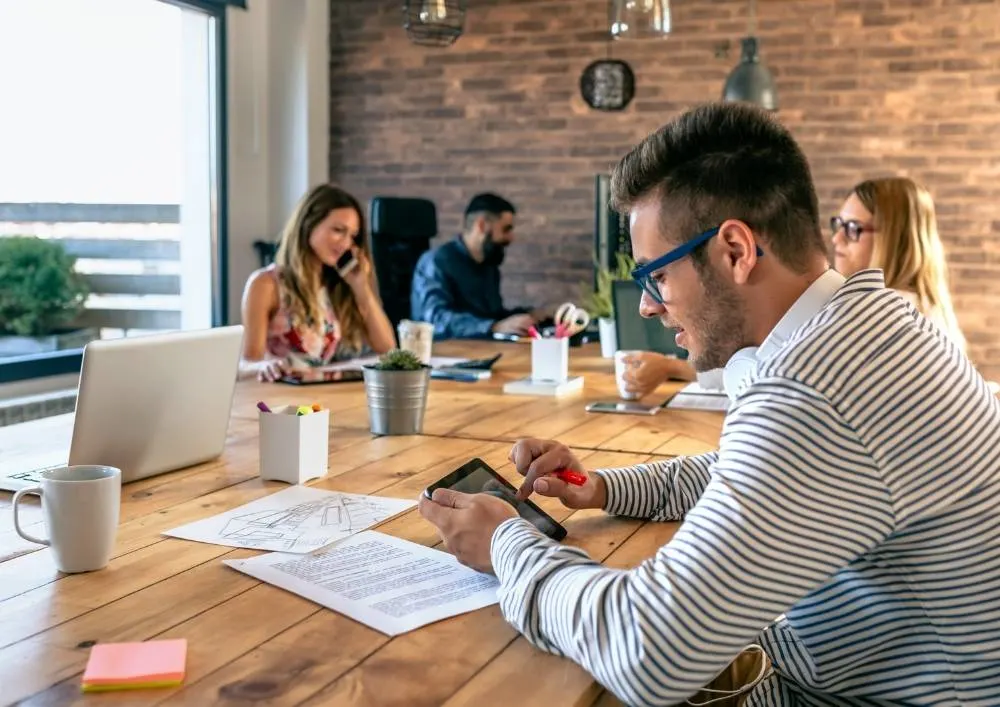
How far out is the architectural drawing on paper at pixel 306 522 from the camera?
1.44 metres

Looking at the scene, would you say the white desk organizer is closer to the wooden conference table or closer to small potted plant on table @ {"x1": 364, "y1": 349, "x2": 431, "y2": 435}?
small potted plant on table @ {"x1": 364, "y1": 349, "x2": 431, "y2": 435}

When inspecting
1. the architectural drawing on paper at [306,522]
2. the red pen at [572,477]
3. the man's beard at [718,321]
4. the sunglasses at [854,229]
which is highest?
the sunglasses at [854,229]

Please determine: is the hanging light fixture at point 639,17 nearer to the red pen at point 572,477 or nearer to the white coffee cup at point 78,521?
the red pen at point 572,477

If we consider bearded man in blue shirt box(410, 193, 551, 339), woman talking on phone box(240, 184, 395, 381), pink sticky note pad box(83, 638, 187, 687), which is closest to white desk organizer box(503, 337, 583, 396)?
woman talking on phone box(240, 184, 395, 381)

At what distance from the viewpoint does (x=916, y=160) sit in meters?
5.59

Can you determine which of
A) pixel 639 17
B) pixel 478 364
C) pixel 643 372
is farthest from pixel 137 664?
pixel 639 17

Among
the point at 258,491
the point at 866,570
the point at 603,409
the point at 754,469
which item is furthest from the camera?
the point at 603,409

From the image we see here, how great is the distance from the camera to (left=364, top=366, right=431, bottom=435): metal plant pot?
2160mm

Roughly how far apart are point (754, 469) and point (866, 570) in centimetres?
22

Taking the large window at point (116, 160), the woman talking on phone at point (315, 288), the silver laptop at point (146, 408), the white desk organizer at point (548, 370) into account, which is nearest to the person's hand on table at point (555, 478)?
the silver laptop at point (146, 408)

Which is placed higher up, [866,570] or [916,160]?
[916,160]

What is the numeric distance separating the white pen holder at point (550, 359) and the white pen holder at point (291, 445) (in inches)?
46.2

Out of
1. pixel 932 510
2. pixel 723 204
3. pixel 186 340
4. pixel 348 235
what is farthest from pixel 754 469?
pixel 348 235

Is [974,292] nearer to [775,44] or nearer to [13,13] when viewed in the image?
[775,44]
